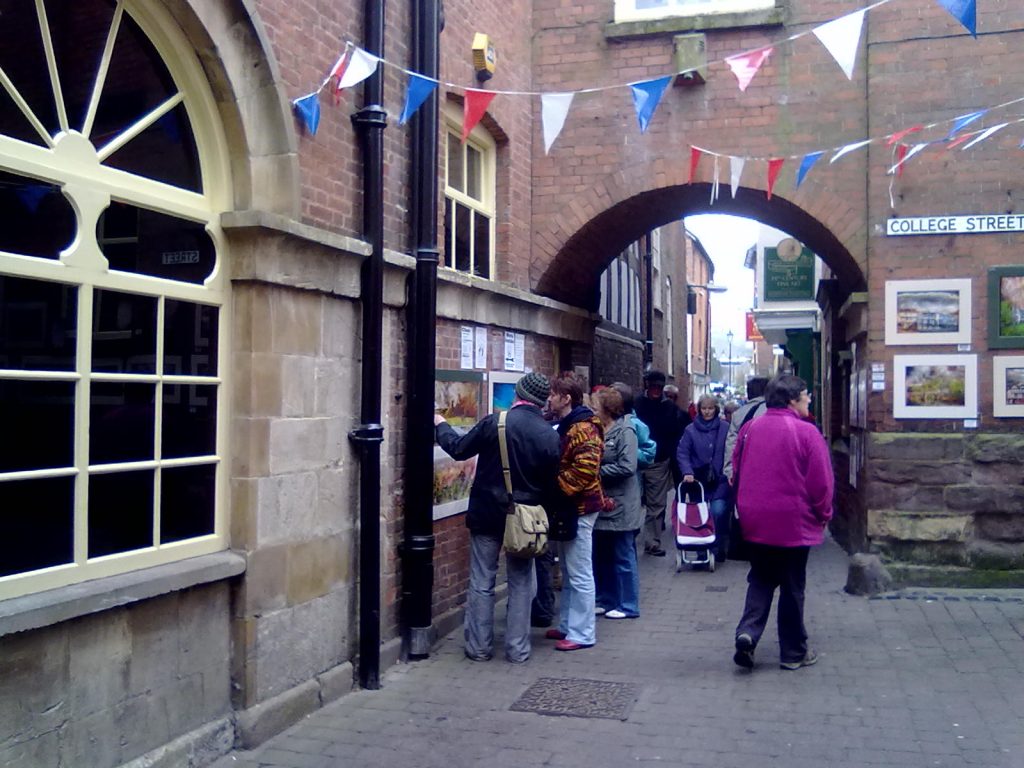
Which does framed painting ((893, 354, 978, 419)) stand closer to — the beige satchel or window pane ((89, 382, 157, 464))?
the beige satchel

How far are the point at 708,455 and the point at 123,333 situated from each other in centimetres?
659

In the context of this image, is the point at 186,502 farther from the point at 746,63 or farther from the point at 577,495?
the point at 746,63

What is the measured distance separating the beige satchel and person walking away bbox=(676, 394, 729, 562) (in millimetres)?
3582

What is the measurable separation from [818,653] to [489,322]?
134 inches

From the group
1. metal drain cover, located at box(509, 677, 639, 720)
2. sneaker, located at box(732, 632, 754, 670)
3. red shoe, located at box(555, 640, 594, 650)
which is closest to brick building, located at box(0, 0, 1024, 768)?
red shoe, located at box(555, 640, 594, 650)

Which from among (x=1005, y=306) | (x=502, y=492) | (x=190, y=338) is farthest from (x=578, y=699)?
(x=1005, y=306)

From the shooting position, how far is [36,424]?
4215 millimetres

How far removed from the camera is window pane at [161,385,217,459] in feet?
16.4

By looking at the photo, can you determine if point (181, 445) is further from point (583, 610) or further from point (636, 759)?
point (583, 610)

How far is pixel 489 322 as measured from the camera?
8.40 metres

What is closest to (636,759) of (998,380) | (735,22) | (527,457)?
(527,457)

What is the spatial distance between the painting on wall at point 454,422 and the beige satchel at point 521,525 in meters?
0.81

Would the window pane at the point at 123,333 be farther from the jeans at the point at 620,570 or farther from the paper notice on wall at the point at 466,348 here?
the jeans at the point at 620,570

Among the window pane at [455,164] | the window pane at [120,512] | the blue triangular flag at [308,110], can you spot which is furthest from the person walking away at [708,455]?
the window pane at [120,512]
